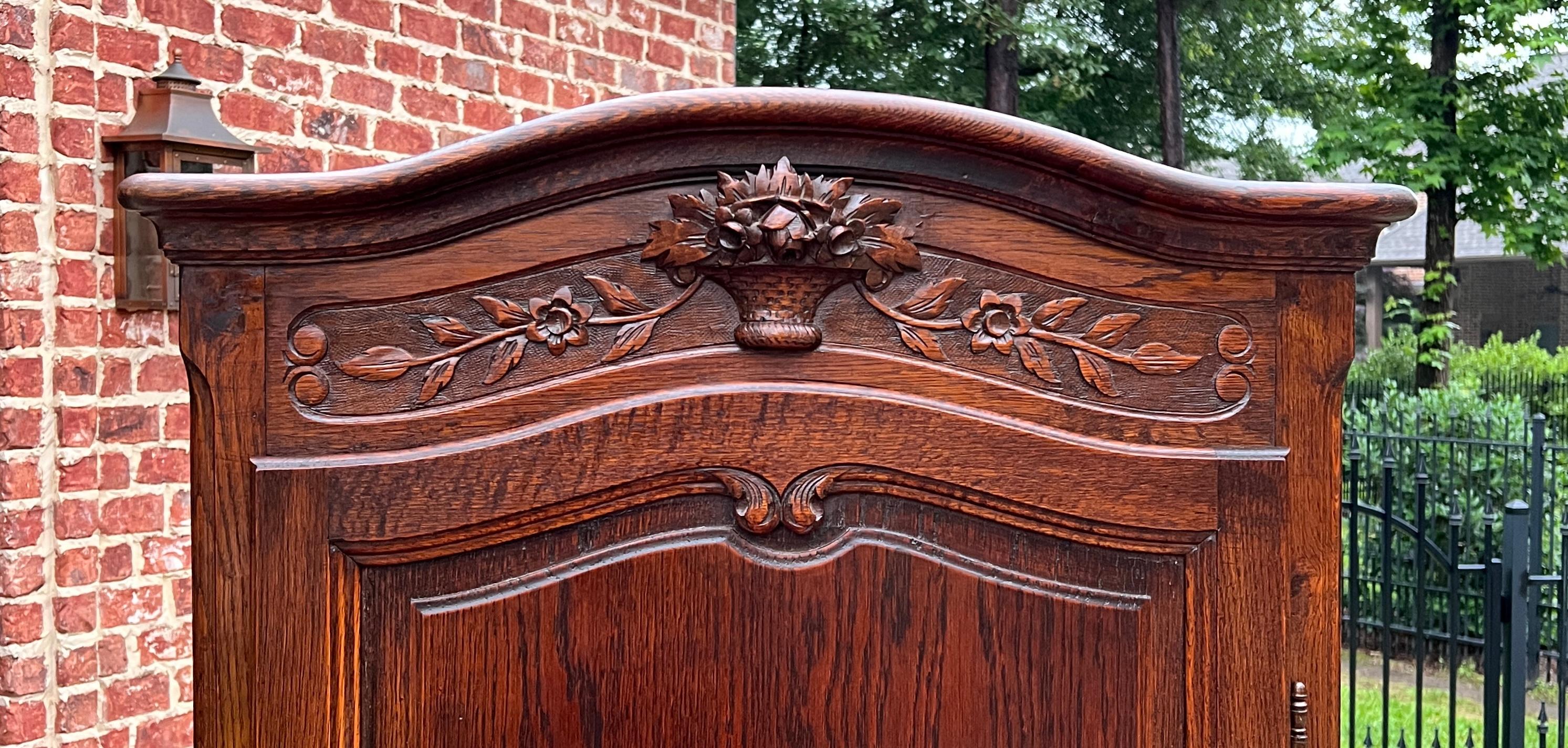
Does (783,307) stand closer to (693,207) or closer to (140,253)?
(693,207)

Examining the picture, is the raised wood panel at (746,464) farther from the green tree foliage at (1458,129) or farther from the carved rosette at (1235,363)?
the green tree foliage at (1458,129)

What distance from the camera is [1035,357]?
1.20 metres

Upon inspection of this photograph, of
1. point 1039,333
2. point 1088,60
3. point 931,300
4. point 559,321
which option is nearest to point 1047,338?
point 1039,333

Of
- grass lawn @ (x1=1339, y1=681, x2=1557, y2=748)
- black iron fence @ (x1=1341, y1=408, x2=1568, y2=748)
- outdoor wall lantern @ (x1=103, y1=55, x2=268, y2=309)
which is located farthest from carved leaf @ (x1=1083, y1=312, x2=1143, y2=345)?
grass lawn @ (x1=1339, y1=681, x2=1557, y2=748)

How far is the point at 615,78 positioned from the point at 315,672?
315 cm

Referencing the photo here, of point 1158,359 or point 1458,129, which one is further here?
point 1458,129

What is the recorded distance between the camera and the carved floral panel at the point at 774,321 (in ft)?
3.74

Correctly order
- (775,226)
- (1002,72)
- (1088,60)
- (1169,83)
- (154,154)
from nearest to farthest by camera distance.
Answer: (775,226) → (154,154) → (1002,72) → (1088,60) → (1169,83)

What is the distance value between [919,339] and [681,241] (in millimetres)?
241

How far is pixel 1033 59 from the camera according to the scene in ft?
47.5

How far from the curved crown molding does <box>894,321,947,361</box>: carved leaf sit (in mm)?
141

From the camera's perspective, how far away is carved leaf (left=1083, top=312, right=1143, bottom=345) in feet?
3.95

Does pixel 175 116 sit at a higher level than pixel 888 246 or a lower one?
higher

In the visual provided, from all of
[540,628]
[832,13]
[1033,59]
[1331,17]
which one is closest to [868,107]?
[540,628]
